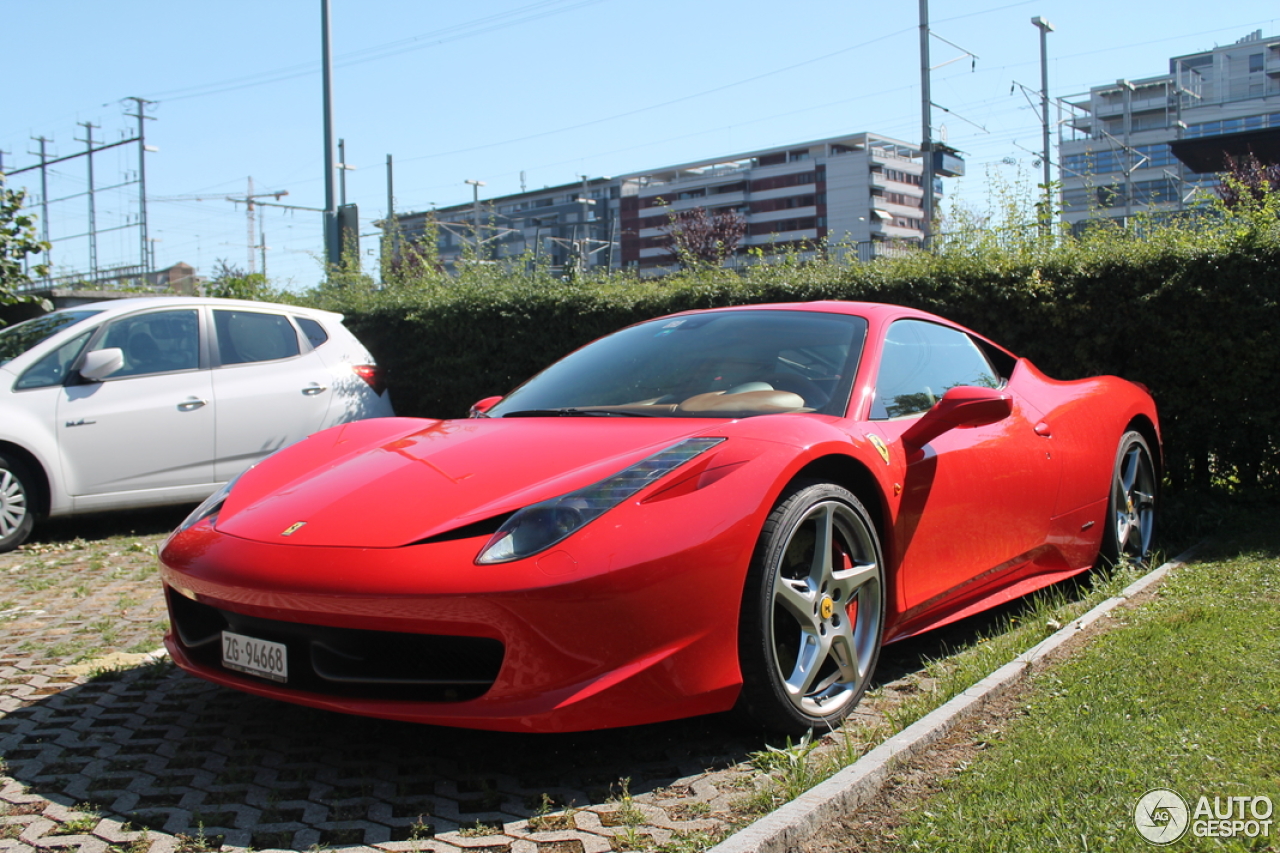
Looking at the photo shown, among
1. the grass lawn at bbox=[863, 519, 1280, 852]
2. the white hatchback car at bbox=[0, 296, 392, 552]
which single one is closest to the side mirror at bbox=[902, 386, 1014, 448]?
the grass lawn at bbox=[863, 519, 1280, 852]

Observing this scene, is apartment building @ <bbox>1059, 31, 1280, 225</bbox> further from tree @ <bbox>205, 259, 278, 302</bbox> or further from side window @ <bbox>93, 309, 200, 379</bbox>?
side window @ <bbox>93, 309, 200, 379</bbox>

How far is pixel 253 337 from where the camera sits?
7551 mm

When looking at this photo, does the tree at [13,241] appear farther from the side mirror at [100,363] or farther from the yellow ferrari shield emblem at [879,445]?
the yellow ferrari shield emblem at [879,445]

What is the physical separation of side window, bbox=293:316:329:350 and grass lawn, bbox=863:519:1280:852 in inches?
236

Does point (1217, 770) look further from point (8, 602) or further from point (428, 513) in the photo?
point (8, 602)

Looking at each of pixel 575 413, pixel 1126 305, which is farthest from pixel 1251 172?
pixel 575 413

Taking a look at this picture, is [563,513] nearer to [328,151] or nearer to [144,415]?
[144,415]

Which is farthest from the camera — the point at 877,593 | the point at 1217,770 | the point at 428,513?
the point at 877,593

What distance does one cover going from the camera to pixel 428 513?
110 inches

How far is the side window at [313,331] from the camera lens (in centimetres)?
785

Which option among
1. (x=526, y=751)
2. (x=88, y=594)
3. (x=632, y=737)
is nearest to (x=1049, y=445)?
(x=632, y=737)

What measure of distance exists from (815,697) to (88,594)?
3.99 meters

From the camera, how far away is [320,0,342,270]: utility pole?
14.4 meters

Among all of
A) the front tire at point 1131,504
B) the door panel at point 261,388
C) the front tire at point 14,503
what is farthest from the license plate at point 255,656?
the door panel at point 261,388
